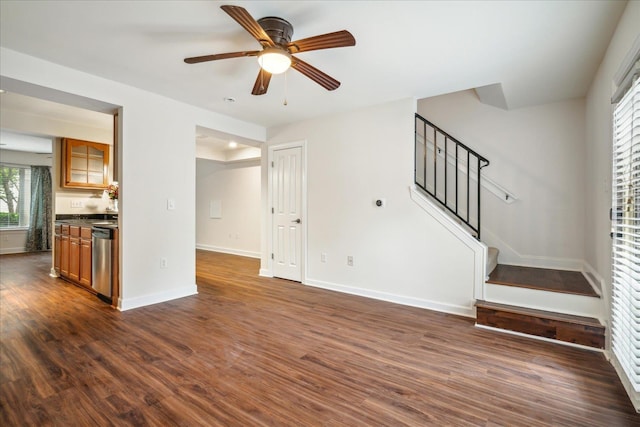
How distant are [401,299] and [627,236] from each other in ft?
7.17

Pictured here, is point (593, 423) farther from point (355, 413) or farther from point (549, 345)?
point (355, 413)

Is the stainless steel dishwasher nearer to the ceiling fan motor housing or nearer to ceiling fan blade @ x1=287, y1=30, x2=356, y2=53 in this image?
the ceiling fan motor housing

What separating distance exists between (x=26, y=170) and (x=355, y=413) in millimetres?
10031

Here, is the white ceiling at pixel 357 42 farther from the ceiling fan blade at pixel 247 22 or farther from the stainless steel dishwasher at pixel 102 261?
the stainless steel dishwasher at pixel 102 261

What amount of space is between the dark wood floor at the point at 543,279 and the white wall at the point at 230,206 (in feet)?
16.3

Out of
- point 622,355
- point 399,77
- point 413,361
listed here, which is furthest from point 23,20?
point 622,355

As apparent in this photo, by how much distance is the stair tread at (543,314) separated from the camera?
8.54 ft

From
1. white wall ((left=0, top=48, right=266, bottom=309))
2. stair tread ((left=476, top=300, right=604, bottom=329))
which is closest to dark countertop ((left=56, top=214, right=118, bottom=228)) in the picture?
A: white wall ((left=0, top=48, right=266, bottom=309))

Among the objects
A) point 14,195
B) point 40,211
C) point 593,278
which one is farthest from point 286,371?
point 14,195

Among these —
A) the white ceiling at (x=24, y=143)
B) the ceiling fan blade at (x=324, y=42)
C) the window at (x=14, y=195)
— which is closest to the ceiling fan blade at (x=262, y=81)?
the ceiling fan blade at (x=324, y=42)

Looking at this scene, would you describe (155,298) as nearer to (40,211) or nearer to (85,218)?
(85,218)

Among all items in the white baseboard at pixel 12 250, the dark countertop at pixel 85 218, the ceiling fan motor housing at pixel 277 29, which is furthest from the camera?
the white baseboard at pixel 12 250

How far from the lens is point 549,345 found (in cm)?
261

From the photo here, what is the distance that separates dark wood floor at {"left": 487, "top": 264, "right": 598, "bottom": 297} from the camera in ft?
9.48
